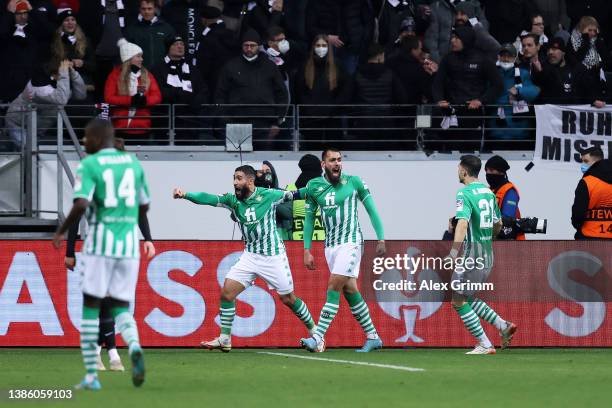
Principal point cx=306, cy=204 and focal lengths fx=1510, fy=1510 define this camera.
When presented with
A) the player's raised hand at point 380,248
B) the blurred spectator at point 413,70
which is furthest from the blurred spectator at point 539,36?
the player's raised hand at point 380,248

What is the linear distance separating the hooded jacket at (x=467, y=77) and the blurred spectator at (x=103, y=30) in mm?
4757

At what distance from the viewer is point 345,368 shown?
13.8 m

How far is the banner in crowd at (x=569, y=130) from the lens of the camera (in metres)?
22.4

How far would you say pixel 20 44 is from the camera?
2144 cm

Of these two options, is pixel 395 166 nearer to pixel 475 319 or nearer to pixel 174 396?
pixel 475 319

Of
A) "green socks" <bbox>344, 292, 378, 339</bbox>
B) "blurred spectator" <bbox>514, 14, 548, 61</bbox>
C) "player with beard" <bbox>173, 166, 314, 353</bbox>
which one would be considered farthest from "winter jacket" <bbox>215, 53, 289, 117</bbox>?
"green socks" <bbox>344, 292, 378, 339</bbox>

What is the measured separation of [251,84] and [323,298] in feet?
15.5

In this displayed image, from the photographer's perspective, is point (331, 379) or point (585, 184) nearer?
point (331, 379)

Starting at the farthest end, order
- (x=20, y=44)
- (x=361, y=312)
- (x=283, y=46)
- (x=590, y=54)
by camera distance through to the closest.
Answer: (x=590, y=54)
(x=283, y=46)
(x=20, y=44)
(x=361, y=312)

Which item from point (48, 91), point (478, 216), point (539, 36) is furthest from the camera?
point (539, 36)

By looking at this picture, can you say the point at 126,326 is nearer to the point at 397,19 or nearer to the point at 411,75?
the point at 411,75

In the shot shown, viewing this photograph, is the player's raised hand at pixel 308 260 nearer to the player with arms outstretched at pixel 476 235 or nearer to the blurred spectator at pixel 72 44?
the player with arms outstretched at pixel 476 235

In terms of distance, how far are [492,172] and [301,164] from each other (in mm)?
3052

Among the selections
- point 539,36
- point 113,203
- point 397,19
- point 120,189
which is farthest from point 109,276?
point 539,36
